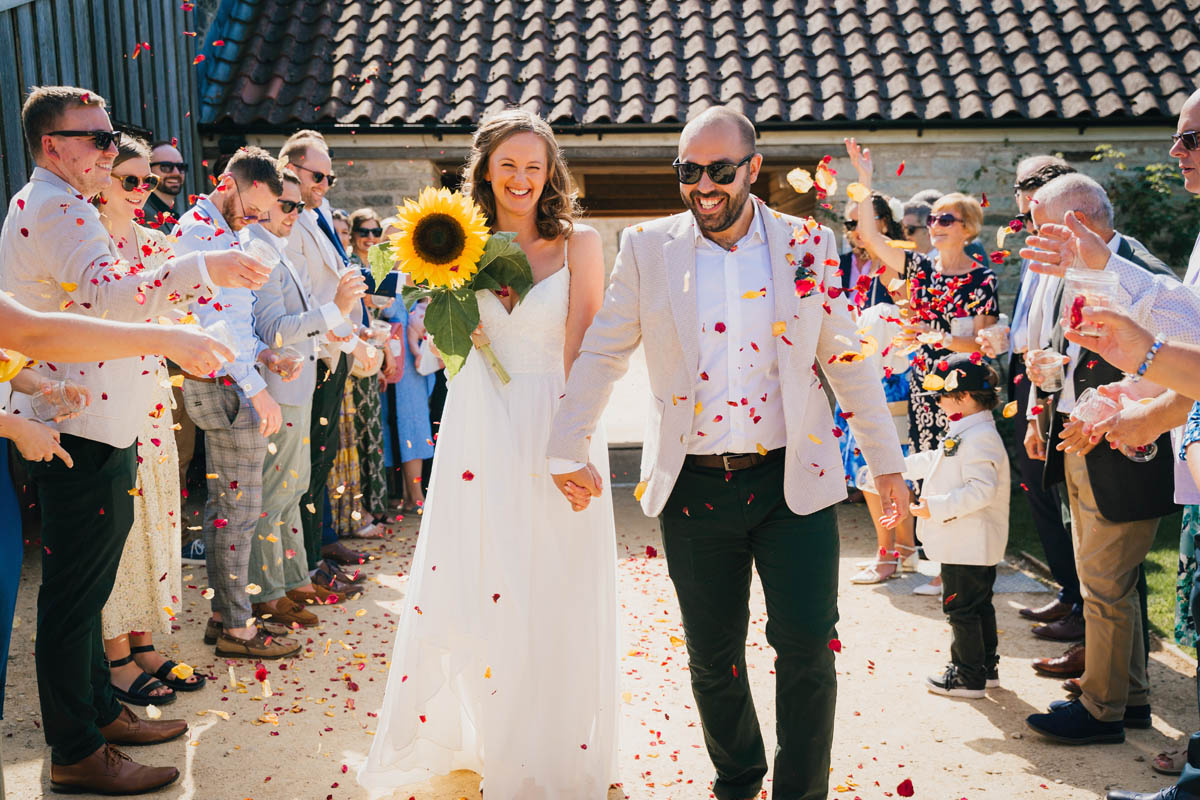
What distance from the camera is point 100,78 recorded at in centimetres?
807

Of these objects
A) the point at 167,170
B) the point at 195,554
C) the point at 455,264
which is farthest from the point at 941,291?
the point at 195,554

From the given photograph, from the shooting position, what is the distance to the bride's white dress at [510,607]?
362 cm

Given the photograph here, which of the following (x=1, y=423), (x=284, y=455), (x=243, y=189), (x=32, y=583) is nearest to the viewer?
(x=1, y=423)

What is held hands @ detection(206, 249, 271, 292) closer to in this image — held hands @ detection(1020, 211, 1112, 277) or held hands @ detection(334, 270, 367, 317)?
held hands @ detection(334, 270, 367, 317)

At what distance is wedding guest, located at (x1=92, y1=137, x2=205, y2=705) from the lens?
426cm

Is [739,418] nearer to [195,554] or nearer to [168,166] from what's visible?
[168,166]

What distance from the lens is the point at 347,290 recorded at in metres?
5.14

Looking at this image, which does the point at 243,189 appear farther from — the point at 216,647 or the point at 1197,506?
the point at 1197,506

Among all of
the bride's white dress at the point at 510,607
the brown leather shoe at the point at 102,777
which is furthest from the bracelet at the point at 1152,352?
the brown leather shoe at the point at 102,777

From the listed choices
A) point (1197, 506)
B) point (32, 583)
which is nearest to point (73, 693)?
point (32, 583)

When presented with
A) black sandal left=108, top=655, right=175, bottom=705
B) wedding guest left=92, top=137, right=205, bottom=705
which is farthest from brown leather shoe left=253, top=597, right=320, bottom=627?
black sandal left=108, top=655, right=175, bottom=705

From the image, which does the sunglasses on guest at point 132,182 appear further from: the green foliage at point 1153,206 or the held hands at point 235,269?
the green foliage at point 1153,206

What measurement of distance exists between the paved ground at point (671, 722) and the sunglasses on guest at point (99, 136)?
2261 mm

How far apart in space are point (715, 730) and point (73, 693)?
7.24 feet
